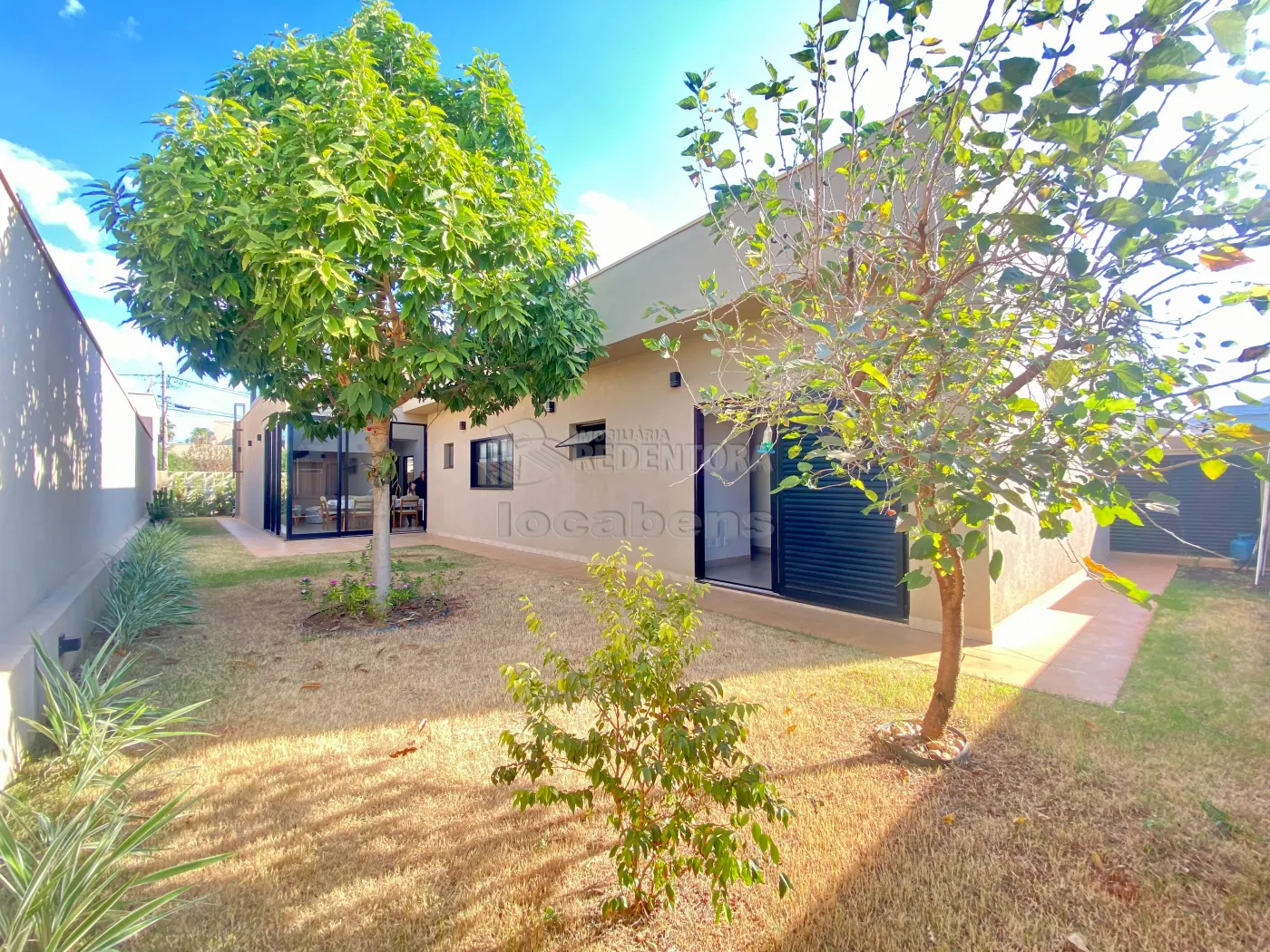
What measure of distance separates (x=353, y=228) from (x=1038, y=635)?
648 cm

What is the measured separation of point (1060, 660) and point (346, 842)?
4907 millimetres

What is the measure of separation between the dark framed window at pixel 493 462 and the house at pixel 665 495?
42 millimetres

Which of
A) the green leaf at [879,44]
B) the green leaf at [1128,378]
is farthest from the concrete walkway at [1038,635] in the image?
the green leaf at [879,44]

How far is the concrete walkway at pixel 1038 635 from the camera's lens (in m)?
3.88

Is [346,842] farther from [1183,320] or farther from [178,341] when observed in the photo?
[178,341]

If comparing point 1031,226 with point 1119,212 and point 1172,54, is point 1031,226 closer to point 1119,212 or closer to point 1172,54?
point 1119,212

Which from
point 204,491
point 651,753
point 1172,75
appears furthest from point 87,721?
point 204,491

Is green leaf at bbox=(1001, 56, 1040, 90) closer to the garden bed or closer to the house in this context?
the house

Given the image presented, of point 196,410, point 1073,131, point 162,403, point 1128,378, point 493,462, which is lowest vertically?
point 1128,378

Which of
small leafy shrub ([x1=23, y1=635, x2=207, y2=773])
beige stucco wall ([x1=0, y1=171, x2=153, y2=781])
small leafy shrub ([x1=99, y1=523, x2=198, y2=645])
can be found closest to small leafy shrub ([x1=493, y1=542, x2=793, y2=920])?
small leafy shrub ([x1=23, y1=635, x2=207, y2=773])

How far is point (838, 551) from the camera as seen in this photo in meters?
5.70

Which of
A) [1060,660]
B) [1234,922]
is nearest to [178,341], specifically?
[1234,922]

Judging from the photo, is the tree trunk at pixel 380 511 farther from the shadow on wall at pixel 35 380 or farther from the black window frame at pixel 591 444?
the black window frame at pixel 591 444

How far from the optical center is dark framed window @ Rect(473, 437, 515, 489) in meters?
11.3
